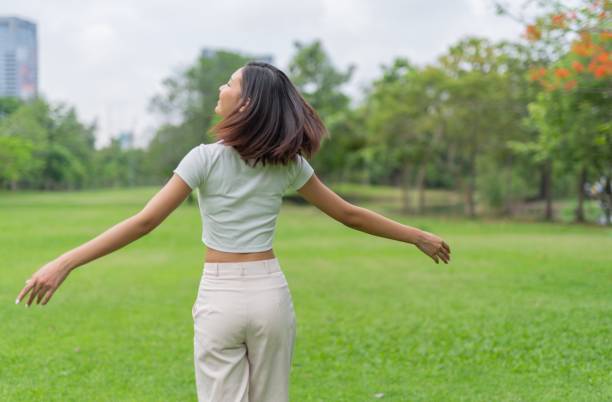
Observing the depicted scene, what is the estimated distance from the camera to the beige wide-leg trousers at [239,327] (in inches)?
93.4

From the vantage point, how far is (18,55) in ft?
257

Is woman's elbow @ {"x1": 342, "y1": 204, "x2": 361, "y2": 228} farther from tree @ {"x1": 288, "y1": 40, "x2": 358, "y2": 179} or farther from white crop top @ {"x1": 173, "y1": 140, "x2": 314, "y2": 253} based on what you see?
tree @ {"x1": 288, "y1": 40, "x2": 358, "y2": 179}

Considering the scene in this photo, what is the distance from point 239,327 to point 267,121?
2.30 ft

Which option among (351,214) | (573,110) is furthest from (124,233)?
(573,110)

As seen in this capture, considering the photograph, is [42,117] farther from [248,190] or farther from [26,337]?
[248,190]

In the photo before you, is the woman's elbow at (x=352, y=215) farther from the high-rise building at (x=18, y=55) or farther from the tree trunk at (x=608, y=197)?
the high-rise building at (x=18, y=55)

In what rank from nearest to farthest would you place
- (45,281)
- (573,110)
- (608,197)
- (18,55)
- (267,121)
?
(45,281) → (267,121) → (573,110) → (608,197) → (18,55)

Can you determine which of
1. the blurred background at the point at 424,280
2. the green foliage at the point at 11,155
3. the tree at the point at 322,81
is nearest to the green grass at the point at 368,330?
the blurred background at the point at 424,280

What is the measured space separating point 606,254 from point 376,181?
52.3 metres

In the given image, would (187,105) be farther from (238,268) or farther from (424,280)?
(238,268)

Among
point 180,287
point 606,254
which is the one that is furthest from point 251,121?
point 606,254

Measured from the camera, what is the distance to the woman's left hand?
7.14 feet

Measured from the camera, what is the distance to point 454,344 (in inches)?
255

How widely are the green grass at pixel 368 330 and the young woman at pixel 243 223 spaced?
2.71 metres
